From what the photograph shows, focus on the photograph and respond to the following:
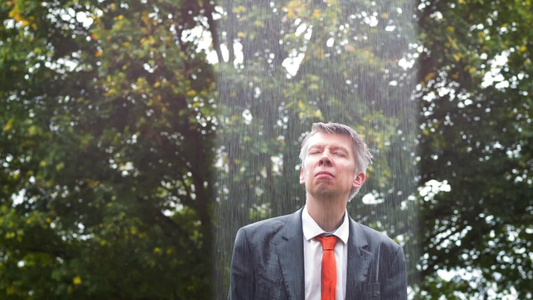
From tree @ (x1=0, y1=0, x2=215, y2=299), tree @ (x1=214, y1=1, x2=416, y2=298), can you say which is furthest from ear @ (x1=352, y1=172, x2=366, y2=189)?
tree @ (x1=0, y1=0, x2=215, y2=299)

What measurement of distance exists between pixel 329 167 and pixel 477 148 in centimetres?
1024

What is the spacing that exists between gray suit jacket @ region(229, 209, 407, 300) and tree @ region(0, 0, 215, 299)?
26.5ft

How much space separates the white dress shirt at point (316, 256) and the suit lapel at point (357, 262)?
1 cm

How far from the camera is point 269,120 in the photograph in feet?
32.4

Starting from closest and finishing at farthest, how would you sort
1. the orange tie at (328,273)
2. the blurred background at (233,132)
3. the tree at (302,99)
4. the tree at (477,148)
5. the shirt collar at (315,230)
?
1. the orange tie at (328,273)
2. the shirt collar at (315,230)
3. the tree at (302,99)
4. the blurred background at (233,132)
5. the tree at (477,148)

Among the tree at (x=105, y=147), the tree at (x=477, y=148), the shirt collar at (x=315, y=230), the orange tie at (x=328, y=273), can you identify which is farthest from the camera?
the tree at (x=477, y=148)

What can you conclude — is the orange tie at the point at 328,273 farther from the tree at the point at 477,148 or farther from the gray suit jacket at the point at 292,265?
the tree at the point at 477,148

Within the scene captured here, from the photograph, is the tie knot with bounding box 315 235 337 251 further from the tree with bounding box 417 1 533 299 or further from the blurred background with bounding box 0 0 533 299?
the tree with bounding box 417 1 533 299

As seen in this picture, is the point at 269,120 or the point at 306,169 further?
the point at 269,120

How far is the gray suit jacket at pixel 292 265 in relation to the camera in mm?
2023

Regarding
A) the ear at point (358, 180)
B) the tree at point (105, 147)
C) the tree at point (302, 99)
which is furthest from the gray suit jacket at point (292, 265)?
the tree at point (105, 147)

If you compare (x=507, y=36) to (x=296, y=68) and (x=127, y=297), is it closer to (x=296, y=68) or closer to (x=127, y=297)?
(x=296, y=68)

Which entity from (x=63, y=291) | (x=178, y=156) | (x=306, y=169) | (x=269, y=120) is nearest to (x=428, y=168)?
(x=269, y=120)

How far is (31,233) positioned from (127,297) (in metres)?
1.88
